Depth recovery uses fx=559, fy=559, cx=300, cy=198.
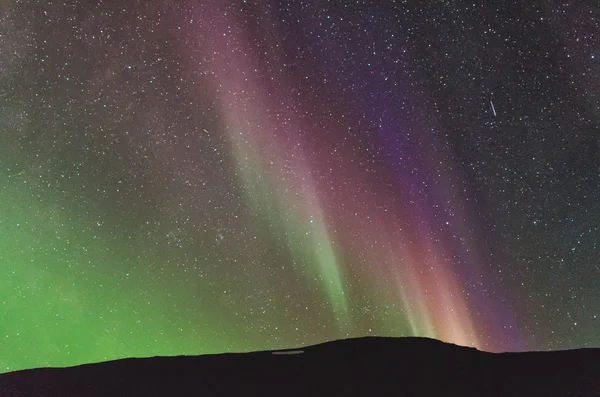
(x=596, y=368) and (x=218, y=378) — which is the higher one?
(x=218, y=378)

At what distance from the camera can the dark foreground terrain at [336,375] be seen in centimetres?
400

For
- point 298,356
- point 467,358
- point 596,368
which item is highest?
point 298,356

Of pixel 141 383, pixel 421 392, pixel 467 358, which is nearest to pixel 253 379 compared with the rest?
pixel 141 383

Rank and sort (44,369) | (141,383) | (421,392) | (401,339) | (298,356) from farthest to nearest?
(401,339) → (298,356) → (44,369) → (141,383) → (421,392)

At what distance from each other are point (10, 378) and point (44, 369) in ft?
1.48

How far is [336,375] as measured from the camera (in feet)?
15.3

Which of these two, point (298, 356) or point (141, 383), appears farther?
point (298, 356)

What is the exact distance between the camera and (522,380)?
13.7ft

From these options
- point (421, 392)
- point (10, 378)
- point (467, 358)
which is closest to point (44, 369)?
point (10, 378)

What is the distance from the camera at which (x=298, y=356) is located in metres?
5.62

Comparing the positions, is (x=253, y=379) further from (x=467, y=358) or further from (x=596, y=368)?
(x=596, y=368)

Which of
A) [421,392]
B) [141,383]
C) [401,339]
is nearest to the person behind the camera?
[421,392]

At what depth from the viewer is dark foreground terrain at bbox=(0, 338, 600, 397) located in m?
4.00

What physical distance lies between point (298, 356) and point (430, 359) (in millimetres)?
1306
